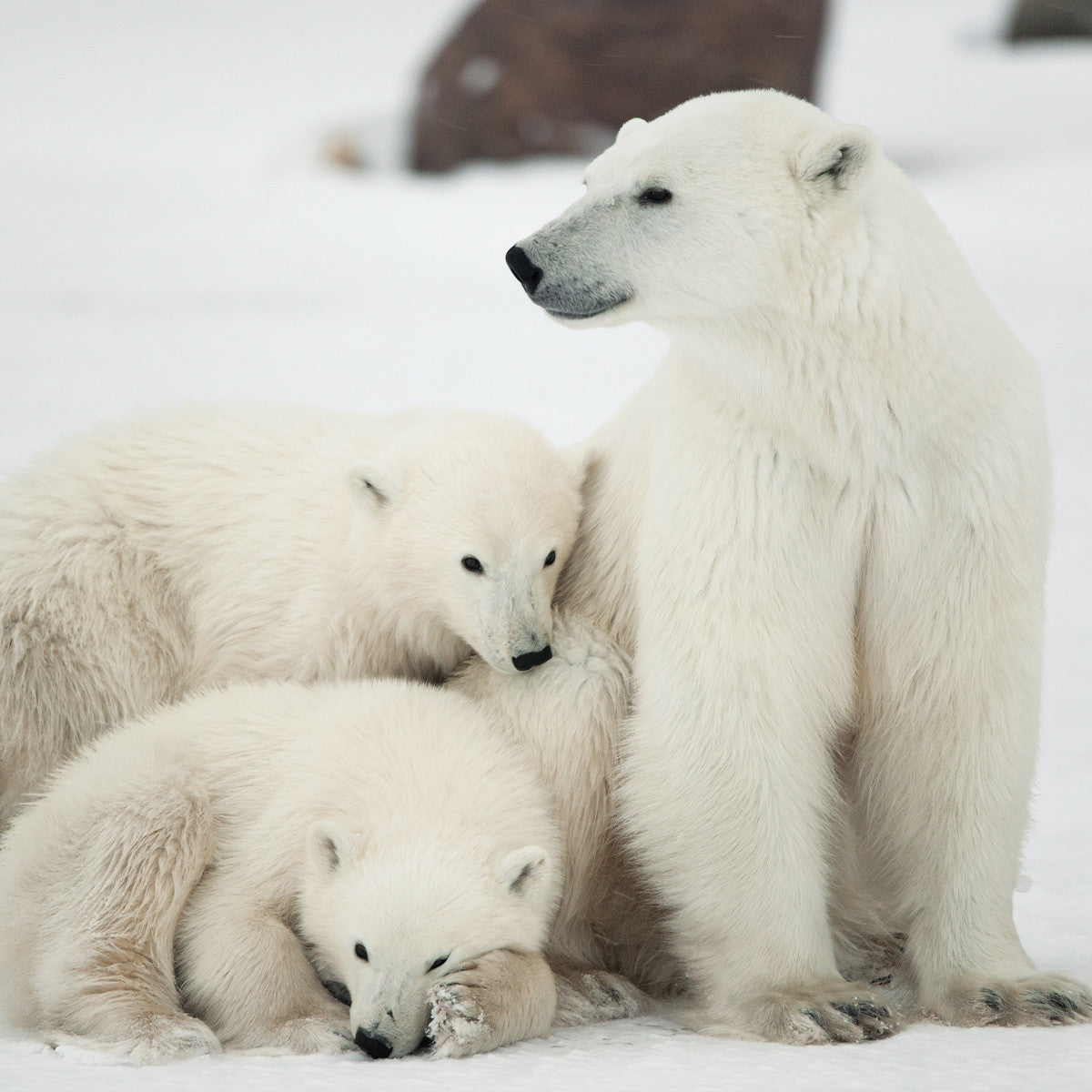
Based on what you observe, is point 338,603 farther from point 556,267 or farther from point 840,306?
point 840,306

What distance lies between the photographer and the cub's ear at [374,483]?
343cm

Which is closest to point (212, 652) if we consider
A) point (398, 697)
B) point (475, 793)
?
point (398, 697)

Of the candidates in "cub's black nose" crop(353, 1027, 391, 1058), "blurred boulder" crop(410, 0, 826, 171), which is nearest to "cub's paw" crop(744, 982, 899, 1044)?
"cub's black nose" crop(353, 1027, 391, 1058)

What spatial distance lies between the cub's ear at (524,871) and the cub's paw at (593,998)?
337 mm

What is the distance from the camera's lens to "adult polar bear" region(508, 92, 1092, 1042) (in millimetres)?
2775

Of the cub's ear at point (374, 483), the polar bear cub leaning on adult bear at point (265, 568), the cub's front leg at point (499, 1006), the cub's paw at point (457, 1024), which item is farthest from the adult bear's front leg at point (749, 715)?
the cub's ear at point (374, 483)

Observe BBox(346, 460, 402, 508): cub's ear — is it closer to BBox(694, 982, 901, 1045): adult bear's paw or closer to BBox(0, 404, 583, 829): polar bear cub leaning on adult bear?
BBox(0, 404, 583, 829): polar bear cub leaning on adult bear

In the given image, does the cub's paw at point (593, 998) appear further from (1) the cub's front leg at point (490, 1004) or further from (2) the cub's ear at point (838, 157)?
(2) the cub's ear at point (838, 157)

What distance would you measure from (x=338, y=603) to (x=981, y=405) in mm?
1529

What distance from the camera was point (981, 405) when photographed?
282cm

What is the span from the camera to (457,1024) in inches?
103

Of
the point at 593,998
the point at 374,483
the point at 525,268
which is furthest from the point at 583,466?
the point at 593,998

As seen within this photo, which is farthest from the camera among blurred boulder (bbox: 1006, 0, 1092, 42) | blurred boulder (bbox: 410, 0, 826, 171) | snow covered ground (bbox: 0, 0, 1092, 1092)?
blurred boulder (bbox: 1006, 0, 1092, 42)

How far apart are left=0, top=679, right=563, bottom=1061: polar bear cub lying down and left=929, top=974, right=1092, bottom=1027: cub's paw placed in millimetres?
838
